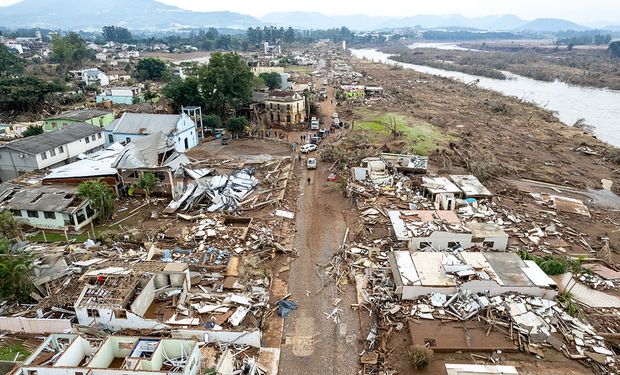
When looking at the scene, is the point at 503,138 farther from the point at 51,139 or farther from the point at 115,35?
the point at 115,35

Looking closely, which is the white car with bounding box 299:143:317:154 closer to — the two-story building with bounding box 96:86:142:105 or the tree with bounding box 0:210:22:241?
the tree with bounding box 0:210:22:241

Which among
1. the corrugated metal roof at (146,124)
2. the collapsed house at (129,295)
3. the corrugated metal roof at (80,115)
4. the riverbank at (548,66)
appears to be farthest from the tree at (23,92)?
the riverbank at (548,66)

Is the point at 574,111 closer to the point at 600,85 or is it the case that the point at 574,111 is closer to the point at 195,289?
the point at 600,85

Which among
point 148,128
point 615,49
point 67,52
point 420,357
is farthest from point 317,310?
point 615,49

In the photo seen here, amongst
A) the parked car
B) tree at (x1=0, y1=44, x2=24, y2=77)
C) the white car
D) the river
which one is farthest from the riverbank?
tree at (x1=0, y1=44, x2=24, y2=77)

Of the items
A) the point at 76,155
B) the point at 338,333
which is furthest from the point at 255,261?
the point at 76,155

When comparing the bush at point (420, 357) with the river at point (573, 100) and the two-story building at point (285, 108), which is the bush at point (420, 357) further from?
the river at point (573, 100)
